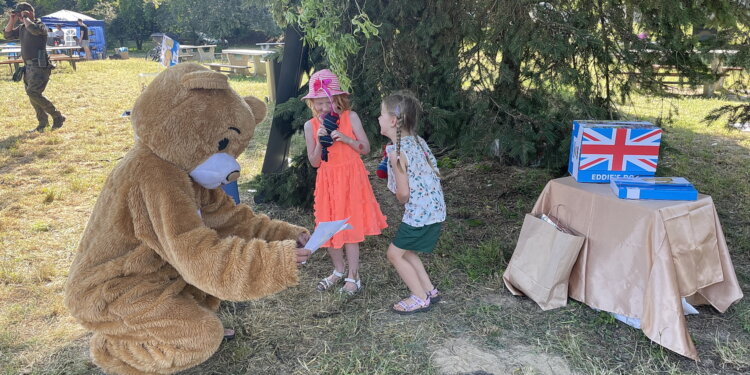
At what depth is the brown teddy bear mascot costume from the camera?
224 cm

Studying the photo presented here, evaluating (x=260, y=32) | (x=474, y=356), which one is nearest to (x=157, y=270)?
(x=474, y=356)

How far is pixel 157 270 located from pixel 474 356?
1769 mm

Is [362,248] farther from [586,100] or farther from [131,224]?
[131,224]

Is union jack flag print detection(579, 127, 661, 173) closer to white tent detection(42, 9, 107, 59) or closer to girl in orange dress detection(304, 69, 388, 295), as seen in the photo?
girl in orange dress detection(304, 69, 388, 295)

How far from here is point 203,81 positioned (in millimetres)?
2385

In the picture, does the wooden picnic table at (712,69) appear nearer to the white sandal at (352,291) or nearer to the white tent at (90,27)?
the white sandal at (352,291)

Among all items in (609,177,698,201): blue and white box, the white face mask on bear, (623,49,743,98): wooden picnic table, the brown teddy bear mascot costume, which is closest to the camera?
the brown teddy bear mascot costume

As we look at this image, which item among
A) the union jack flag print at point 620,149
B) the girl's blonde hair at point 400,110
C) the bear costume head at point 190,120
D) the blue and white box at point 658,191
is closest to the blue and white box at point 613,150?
the union jack flag print at point 620,149

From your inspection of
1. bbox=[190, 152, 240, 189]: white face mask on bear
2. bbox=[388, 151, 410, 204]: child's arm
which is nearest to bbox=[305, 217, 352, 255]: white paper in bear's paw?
bbox=[190, 152, 240, 189]: white face mask on bear

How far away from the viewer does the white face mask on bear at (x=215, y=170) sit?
2459mm

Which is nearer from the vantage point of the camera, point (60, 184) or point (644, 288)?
point (644, 288)

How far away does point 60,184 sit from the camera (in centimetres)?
669

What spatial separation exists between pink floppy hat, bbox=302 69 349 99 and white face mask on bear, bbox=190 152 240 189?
116 cm

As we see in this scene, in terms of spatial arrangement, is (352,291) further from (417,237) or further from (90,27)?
(90,27)
